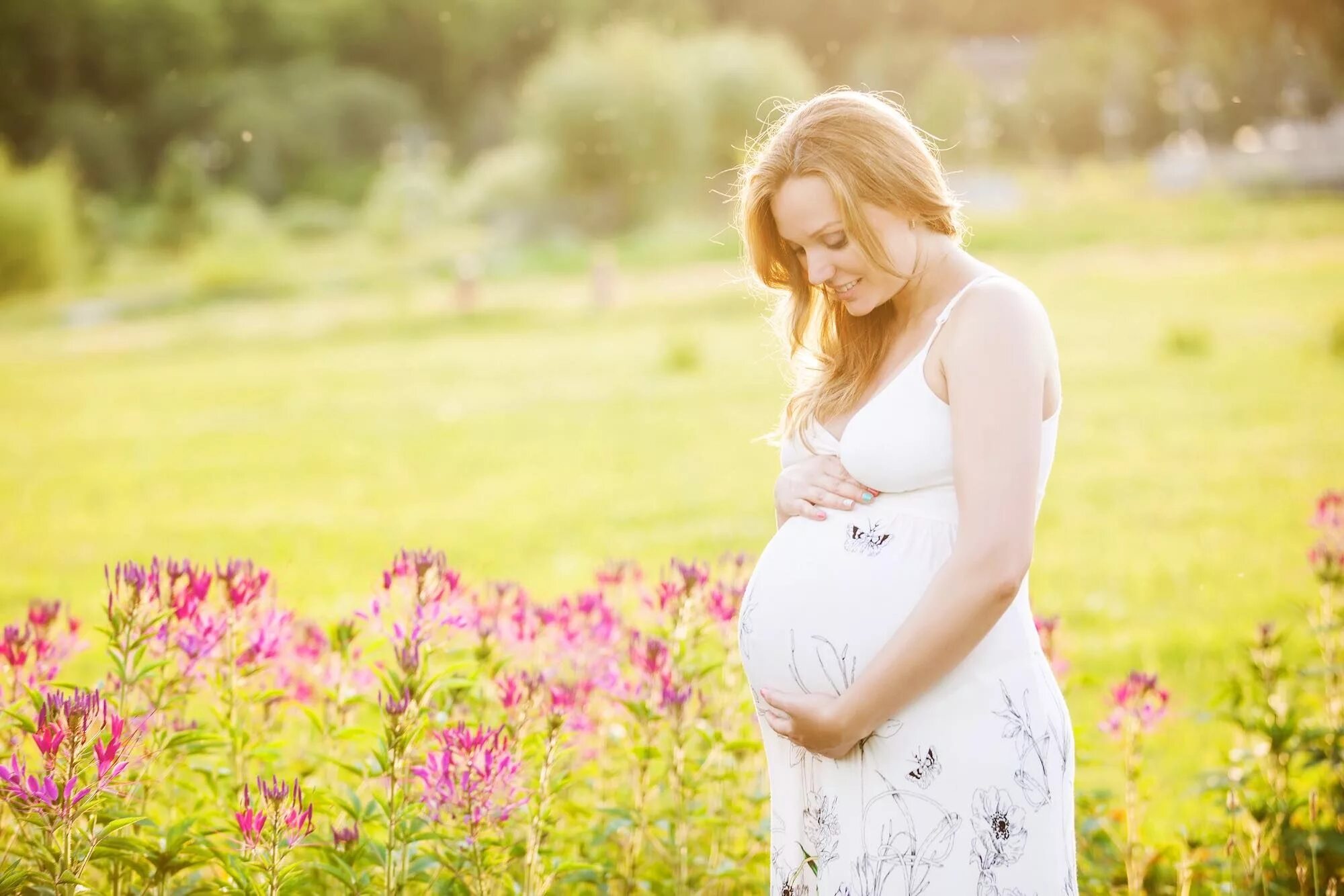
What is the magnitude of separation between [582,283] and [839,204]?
21.7m

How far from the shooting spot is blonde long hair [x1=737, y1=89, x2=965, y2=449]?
5.71 ft

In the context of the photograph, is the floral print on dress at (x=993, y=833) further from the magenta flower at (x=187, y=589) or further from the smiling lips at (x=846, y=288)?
the magenta flower at (x=187, y=589)

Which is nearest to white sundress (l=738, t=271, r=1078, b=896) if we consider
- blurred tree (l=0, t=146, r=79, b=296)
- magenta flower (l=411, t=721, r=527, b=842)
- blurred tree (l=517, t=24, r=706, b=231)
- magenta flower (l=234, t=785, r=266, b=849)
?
magenta flower (l=411, t=721, r=527, b=842)

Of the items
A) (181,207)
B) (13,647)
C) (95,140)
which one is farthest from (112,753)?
(95,140)

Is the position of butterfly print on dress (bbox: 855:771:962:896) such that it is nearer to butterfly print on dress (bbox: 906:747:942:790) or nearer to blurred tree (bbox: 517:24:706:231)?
butterfly print on dress (bbox: 906:747:942:790)

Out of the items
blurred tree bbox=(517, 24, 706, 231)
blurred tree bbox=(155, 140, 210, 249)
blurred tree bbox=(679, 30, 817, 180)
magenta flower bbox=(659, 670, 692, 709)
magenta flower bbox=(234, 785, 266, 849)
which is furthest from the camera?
blurred tree bbox=(155, 140, 210, 249)

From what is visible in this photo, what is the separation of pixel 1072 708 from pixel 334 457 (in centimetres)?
722

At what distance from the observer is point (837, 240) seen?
1792 mm

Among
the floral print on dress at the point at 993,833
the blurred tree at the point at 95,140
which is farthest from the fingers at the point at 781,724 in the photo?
the blurred tree at the point at 95,140

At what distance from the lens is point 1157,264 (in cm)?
1892

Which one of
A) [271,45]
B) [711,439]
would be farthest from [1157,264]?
[271,45]

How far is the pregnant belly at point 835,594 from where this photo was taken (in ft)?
5.68

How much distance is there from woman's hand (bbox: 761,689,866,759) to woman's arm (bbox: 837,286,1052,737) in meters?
0.05

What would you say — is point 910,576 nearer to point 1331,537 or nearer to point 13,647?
point 13,647
